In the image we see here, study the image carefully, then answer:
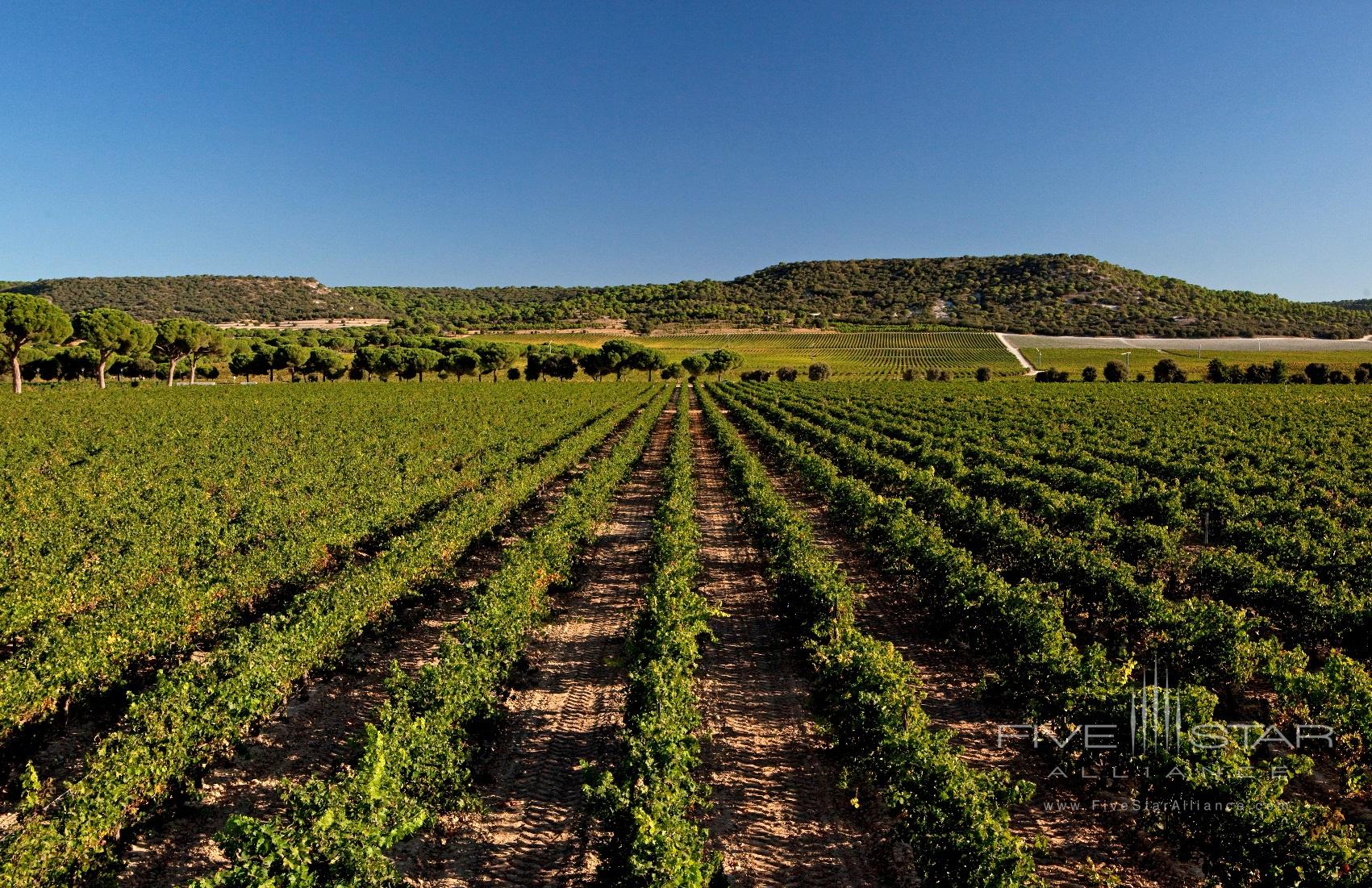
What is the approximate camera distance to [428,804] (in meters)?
7.62

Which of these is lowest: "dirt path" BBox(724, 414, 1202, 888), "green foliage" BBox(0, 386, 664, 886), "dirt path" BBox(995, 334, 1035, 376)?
"dirt path" BBox(724, 414, 1202, 888)

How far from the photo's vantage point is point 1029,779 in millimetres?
8695

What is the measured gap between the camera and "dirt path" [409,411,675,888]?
23.8 ft

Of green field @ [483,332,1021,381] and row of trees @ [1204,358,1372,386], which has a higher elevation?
green field @ [483,332,1021,381]

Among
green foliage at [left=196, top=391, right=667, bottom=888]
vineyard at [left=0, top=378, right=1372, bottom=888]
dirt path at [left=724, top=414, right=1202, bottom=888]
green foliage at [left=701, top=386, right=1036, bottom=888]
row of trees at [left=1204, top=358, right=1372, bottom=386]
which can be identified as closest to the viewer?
green foliage at [left=196, top=391, right=667, bottom=888]

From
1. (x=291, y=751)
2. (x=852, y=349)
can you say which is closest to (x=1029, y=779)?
(x=291, y=751)

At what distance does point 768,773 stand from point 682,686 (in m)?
1.66

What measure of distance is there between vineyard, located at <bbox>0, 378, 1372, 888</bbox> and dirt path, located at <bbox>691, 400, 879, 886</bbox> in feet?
0.18

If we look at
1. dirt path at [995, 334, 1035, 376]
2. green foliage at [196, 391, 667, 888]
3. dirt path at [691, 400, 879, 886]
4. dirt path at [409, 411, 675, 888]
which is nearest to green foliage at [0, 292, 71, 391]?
dirt path at [409, 411, 675, 888]

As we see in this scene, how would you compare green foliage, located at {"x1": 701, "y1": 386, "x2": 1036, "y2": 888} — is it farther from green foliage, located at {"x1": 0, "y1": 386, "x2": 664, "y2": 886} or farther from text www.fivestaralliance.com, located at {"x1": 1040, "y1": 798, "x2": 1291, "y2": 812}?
green foliage, located at {"x1": 0, "y1": 386, "x2": 664, "y2": 886}

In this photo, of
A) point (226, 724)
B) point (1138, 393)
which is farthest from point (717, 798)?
point (1138, 393)

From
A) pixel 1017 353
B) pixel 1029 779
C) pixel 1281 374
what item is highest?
pixel 1017 353

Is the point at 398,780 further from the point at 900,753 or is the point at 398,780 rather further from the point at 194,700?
the point at 900,753

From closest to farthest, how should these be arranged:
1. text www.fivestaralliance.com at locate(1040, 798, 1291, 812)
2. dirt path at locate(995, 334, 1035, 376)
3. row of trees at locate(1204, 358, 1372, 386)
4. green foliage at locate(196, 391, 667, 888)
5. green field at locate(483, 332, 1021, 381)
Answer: green foliage at locate(196, 391, 667, 888) < text www.fivestaralliance.com at locate(1040, 798, 1291, 812) < row of trees at locate(1204, 358, 1372, 386) < dirt path at locate(995, 334, 1035, 376) < green field at locate(483, 332, 1021, 381)
